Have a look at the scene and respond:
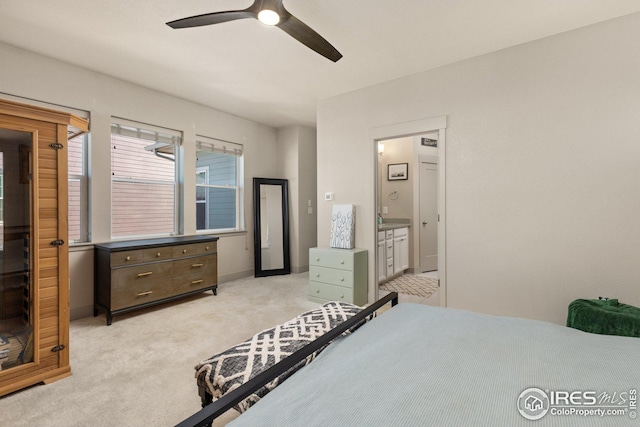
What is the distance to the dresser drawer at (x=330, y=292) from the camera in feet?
11.9

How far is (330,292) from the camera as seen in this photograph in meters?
3.77

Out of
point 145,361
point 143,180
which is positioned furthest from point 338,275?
point 143,180

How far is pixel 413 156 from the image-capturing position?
5.60 metres

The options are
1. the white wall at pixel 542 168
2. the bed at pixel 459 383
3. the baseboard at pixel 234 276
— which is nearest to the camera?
the bed at pixel 459 383

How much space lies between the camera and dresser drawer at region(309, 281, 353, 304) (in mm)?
3621

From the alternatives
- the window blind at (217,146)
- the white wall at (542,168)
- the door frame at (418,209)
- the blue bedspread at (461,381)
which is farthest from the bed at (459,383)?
the door frame at (418,209)

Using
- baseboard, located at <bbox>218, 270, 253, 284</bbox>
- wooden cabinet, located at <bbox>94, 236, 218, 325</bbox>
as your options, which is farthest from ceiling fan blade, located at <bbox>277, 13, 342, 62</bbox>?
baseboard, located at <bbox>218, 270, 253, 284</bbox>

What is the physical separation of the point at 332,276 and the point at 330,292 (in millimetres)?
201

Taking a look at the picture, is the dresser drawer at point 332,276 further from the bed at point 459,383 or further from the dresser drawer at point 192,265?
the bed at point 459,383

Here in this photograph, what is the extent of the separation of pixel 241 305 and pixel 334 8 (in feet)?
10.5

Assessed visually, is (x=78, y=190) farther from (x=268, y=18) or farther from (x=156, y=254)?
(x=268, y=18)

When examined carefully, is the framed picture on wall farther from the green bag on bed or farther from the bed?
the bed

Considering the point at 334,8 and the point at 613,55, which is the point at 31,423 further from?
the point at 613,55

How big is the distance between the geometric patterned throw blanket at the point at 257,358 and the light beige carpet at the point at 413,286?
2.72 m
